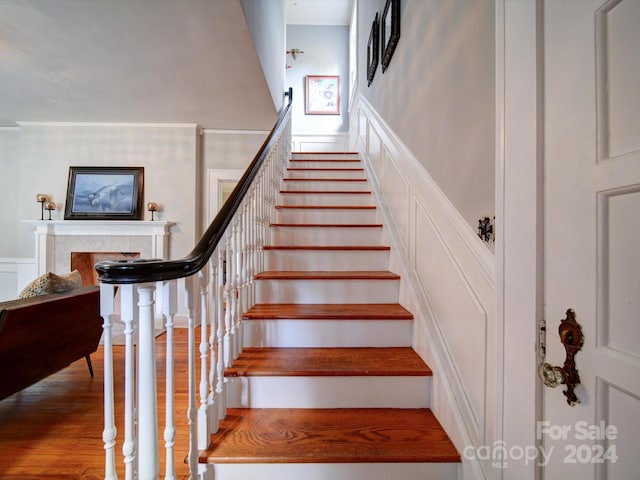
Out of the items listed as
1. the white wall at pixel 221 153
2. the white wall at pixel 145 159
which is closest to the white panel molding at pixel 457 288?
the white wall at pixel 221 153

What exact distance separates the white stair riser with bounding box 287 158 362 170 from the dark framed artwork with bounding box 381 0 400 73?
3.62 feet

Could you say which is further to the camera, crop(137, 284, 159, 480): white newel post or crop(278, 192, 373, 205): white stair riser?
crop(278, 192, 373, 205): white stair riser

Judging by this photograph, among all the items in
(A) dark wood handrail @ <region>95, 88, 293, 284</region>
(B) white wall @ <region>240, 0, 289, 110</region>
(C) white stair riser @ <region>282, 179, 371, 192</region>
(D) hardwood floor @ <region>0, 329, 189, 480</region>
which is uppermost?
(B) white wall @ <region>240, 0, 289, 110</region>

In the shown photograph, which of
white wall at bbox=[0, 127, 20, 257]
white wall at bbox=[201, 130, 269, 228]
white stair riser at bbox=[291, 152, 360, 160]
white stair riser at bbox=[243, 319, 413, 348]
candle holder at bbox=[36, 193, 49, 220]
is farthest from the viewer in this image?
white wall at bbox=[201, 130, 269, 228]

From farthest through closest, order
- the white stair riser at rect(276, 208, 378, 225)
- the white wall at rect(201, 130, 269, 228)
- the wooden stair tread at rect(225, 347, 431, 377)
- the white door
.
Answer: the white wall at rect(201, 130, 269, 228) < the white stair riser at rect(276, 208, 378, 225) < the wooden stair tread at rect(225, 347, 431, 377) < the white door

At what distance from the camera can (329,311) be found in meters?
1.55

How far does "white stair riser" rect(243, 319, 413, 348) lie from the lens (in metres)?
1.47

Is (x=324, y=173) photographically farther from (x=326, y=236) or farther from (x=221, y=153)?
(x=221, y=153)

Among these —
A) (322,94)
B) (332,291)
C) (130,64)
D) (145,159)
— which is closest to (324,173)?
(332,291)

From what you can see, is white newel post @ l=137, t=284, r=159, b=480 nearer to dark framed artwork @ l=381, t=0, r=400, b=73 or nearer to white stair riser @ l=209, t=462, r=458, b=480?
white stair riser @ l=209, t=462, r=458, b=480

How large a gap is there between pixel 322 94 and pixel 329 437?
561cm

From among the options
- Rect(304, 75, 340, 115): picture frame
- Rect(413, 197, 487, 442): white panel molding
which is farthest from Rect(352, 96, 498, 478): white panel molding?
Rect(304, 75, 340, 115): picture frame

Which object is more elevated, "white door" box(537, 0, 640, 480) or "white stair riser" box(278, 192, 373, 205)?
"white stair riser" box(278, 192, 373, 205)

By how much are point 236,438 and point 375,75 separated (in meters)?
3.20
